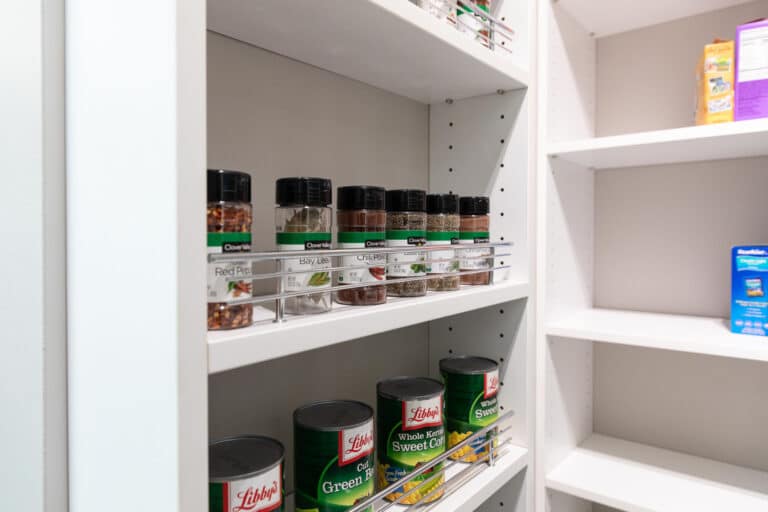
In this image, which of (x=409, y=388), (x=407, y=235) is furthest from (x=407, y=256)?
(x=409, y=388)

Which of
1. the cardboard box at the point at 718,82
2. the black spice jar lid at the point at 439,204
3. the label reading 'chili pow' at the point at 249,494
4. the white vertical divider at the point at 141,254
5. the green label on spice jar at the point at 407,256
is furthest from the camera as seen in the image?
the cardboard box at the point at 718,82

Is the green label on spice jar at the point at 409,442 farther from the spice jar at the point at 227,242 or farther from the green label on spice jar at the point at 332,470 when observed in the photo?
the spice jar at the point at 227,242

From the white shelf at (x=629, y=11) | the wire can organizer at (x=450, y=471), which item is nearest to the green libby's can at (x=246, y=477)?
the wire can organizer at (x=450, y=471)

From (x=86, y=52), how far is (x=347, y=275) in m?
0.37

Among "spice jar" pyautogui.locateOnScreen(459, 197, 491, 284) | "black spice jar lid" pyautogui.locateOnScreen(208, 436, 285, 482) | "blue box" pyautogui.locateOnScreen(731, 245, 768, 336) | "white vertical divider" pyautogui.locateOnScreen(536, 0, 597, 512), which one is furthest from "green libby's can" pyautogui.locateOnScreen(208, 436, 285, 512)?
"blue box" pyautogui.locateOnScreen(731, 245, 768, 336)

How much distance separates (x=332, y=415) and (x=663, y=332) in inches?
26.6

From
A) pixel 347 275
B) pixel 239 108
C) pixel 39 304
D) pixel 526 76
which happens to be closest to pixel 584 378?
pixel 526 76

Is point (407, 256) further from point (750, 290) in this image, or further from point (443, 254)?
point (750, 290)

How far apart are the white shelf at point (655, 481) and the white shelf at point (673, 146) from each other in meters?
0.66

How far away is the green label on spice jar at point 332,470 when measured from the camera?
0.61 meters

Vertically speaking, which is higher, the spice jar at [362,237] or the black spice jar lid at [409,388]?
the spice jar at [362,237]

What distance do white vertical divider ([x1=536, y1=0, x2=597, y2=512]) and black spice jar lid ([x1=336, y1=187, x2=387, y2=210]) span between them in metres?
0.46

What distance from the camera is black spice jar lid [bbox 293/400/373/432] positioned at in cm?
64

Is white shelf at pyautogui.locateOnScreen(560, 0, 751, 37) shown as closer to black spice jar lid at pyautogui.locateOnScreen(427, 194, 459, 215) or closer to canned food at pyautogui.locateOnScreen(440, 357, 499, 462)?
black spice jar lid at pyautogui.locateOnScreen(427, 194, 459, 215)
